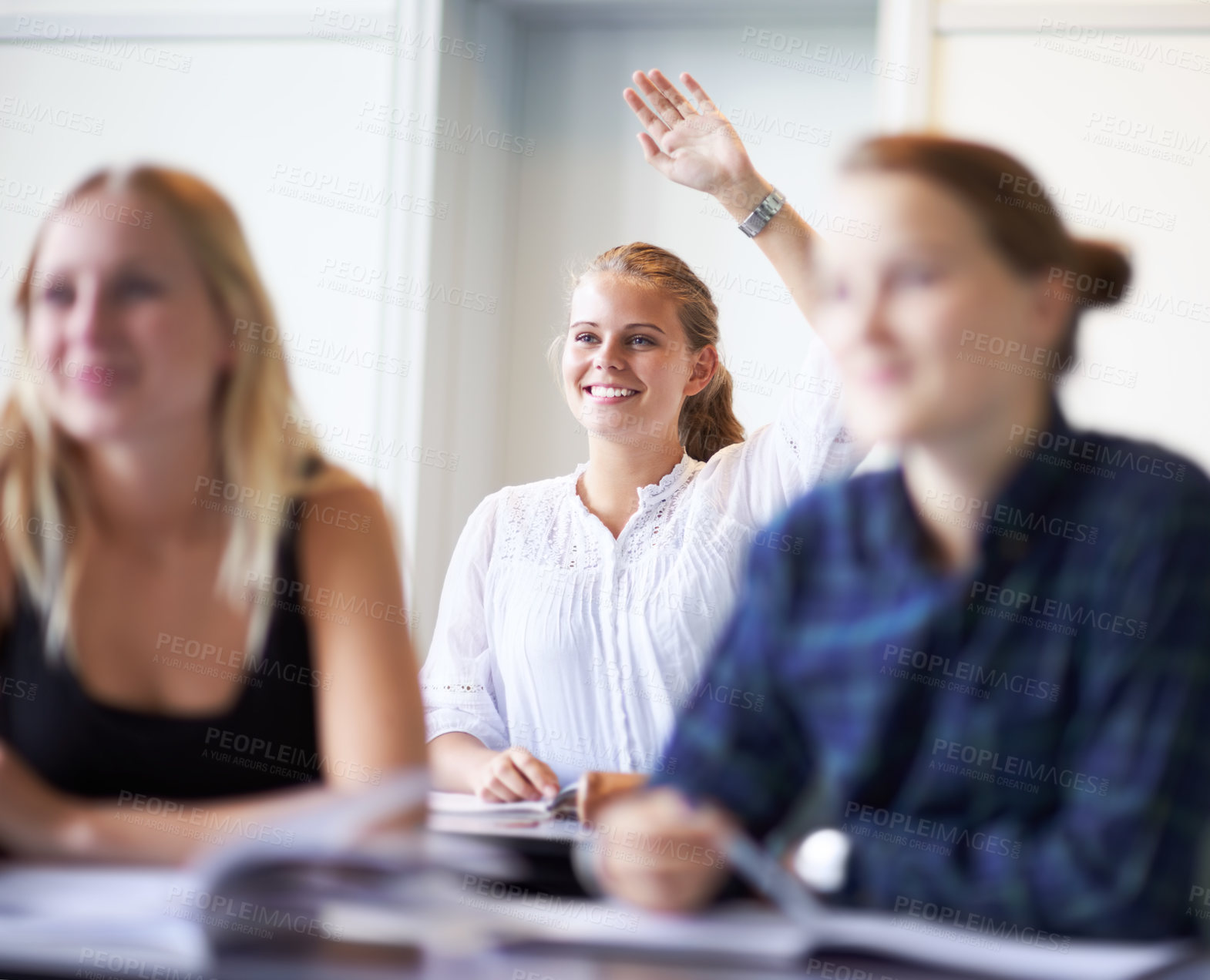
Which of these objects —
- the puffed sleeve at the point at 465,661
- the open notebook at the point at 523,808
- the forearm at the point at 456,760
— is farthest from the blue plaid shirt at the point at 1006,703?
the puffed sleeve at the point at 465,661

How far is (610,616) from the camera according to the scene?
1.48 meters

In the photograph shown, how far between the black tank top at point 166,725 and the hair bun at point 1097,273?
0.48m

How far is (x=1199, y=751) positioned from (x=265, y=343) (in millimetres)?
562

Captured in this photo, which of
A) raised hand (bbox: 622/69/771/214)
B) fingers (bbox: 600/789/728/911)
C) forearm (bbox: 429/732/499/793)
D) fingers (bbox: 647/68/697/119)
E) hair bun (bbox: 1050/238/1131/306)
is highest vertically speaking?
fingers (bbox: 647/68/697/119)

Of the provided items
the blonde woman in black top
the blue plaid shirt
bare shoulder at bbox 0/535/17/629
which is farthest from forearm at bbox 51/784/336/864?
the blue plaid shirt

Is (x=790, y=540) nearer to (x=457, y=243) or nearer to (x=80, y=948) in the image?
(x=80, y=948)

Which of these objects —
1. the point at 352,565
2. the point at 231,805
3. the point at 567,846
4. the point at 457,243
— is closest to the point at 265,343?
the point at 352,565

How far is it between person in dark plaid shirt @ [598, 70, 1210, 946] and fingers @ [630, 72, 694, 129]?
537 mm

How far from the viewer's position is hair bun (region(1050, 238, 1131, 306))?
629 millimetres

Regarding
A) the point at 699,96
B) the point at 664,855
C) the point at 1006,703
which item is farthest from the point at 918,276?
the point at 699,96

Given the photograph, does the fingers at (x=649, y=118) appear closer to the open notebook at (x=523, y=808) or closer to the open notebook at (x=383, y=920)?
the open notebook at (x=523, y=808)

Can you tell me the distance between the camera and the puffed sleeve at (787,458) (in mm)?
1384

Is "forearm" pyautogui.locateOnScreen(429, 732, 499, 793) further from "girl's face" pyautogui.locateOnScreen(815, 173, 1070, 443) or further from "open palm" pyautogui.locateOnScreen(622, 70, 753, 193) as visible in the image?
"girl's face" pyautogui.locateOnScreen(815, 173, 1070, 443)

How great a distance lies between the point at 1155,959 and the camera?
544 mm
